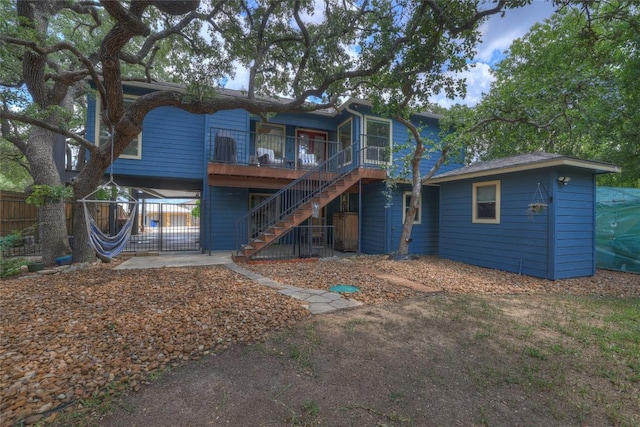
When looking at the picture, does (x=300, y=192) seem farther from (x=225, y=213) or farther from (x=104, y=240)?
(x=104, y=240)

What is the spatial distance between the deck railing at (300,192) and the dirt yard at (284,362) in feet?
12.0

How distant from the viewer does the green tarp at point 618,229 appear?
7.20 m

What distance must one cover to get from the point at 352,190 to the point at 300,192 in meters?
2.43

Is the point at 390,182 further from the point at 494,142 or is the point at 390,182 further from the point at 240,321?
the point at 240,321

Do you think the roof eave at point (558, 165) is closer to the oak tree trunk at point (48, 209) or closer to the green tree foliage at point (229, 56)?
the green tree foliage at point (229, 56)

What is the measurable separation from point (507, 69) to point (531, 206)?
1122 cm

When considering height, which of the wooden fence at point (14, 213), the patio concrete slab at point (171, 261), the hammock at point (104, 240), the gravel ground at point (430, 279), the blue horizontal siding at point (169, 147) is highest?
the blue horizontal siding at point (169, 147)

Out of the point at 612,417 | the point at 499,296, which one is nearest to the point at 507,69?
the point at 499,296

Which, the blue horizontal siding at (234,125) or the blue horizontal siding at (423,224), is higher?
the blue horizontal siding at (234,125)

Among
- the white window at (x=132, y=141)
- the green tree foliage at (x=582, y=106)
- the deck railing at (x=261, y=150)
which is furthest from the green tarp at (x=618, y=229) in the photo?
the white window at (x=132, y=141)

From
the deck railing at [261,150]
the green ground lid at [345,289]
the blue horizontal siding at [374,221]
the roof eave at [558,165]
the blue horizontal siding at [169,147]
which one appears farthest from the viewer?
the blue horizontal siding at [374,221]

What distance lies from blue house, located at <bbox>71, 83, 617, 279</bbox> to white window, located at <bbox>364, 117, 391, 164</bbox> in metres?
0.04

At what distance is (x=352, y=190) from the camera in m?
10.6

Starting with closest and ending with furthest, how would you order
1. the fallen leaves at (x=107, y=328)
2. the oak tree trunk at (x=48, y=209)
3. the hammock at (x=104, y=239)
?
the fallen leaves at (x=107, y=328) → the hammock at (x=104, y=239) → the oak tree trunk at (x=48, y=209)
